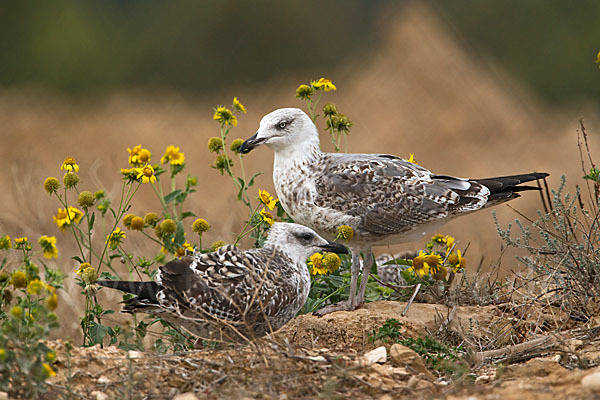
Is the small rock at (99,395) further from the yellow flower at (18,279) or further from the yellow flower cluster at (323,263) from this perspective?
the yellow flower cluster at (323,263)

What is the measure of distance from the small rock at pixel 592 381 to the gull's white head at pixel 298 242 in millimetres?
2057

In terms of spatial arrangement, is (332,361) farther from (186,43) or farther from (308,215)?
(186,43)

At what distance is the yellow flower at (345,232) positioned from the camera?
4.96 metres

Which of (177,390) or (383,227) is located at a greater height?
(383,227)

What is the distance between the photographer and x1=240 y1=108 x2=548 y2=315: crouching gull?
516 cm

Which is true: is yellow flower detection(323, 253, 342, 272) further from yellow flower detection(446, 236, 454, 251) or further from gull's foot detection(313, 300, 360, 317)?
yellow flower detection(446, 236, 454, 251)

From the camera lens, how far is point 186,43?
67.1 feet

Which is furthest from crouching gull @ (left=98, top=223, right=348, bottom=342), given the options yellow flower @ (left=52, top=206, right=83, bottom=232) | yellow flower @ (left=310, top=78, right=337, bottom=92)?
yellow flower @ (left=310, top=78, right=337, bottom=92)

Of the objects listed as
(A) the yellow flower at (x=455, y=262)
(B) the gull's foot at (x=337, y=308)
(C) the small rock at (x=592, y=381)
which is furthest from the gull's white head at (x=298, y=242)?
(C) the small rock at (x=592, y=381)

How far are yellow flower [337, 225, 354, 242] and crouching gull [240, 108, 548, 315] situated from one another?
4.0 inches

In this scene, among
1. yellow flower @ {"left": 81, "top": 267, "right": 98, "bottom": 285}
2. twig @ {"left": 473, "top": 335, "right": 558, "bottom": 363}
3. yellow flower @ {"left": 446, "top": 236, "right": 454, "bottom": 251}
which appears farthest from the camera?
yellow flower @ {"left": 446, "top": 236, "right": 454, "bottom": 251}

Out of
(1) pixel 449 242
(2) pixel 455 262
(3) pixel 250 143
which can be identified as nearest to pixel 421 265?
(2) pixel 455 262

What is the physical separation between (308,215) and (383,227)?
486mm

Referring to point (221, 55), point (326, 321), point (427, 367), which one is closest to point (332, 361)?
point (427, 367)
